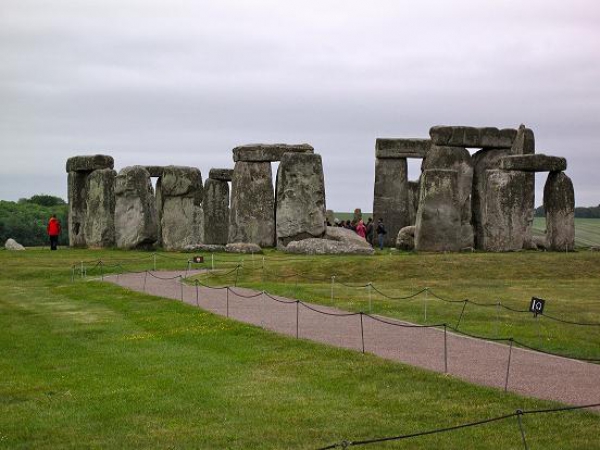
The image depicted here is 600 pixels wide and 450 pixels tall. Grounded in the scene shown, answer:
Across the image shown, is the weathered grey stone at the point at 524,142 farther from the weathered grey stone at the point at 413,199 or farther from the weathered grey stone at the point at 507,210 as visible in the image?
the weathered grey stone at the point at 507,210

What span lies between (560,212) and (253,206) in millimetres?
11690

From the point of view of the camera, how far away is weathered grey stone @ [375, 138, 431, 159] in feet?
156

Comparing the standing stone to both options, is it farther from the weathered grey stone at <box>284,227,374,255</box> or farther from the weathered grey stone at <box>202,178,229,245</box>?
the weathered grey stone at <box>202,178,229,245</box>

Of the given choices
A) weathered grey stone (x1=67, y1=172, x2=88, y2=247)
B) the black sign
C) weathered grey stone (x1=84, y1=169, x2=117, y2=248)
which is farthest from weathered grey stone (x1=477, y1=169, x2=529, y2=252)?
the black sign

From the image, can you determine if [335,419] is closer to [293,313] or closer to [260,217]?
[293,313]

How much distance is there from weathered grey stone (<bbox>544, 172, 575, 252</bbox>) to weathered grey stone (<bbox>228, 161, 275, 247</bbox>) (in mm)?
10624

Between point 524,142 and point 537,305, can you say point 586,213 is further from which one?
point 537,305

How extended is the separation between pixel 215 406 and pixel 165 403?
71 centimetres

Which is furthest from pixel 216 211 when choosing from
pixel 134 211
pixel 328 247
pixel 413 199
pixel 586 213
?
pixel 586 213

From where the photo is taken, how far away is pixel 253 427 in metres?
13.1

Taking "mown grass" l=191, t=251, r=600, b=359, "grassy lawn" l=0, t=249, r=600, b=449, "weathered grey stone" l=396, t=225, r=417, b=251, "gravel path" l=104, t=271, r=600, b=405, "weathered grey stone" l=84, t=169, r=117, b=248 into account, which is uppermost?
"weathered grey stone" l=84, t=169, r=117, b=248

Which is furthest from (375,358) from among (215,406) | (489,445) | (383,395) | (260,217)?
(260,217)

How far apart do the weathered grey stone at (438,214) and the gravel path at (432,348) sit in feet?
42.6

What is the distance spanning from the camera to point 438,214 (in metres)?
37.7
